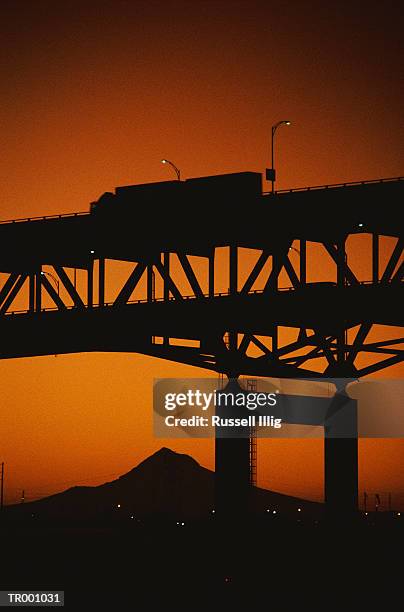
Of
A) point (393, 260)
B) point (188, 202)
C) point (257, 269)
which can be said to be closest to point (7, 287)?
point (188, 202)

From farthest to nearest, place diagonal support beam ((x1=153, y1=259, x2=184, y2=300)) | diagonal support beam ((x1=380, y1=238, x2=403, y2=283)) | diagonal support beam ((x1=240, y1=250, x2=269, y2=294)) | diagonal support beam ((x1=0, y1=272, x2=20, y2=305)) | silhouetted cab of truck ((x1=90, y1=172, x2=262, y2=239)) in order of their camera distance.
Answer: diagonal support beam ((x1=0, y1=272, x2=20, y2=305)), diagonal support beam ((x1=153, y1=259, x2=184, y2=300)), silhouetted cab of truck ((x1=90, y1=172, x2=262, y2=239)), diagonal support beam ((x1=240, y1=250, x2=269, y2=294)), diagonal support beam ((x1=380, y1=238, x2=403, y2=283))

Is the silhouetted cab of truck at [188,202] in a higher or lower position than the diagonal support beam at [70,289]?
higher

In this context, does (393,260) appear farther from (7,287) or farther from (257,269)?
(7,287)

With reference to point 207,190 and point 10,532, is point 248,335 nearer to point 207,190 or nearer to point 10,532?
point 207,190

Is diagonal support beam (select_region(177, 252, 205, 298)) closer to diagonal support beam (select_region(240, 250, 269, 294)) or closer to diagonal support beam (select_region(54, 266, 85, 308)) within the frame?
diagonal support beam (select_region(240, 250, 269, 294))

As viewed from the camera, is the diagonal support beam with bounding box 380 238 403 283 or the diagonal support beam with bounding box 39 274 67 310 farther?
the diagonal support beam with bounding box 39 274 67 310

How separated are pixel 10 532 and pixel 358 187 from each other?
4355 centimetres

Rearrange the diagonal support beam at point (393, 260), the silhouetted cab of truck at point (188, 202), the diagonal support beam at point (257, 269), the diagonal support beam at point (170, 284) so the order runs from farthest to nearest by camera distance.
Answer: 1. the diagonal support beam at point (170, 284)
2. the silhouetted cab of truck at point (188, 202)
3. the diagonal support beam at point (257, 269)
4. the diagonal support beam at point (393, 260)

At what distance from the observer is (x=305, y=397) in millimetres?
111500

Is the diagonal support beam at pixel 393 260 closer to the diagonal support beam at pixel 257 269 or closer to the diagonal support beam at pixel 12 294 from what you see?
the diagonal support beam at pixel 257 269

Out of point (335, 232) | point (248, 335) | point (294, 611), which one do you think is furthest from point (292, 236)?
point (294, 611)

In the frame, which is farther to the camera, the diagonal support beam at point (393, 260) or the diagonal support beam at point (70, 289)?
the diagonal support beam at point (70, 289)

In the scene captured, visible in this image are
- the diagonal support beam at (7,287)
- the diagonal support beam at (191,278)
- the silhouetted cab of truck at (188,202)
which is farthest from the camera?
the diagonal support beam at (7,287)

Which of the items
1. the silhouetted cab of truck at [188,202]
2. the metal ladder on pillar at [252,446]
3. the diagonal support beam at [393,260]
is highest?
the silhouetted cab of truck at [188,202]
